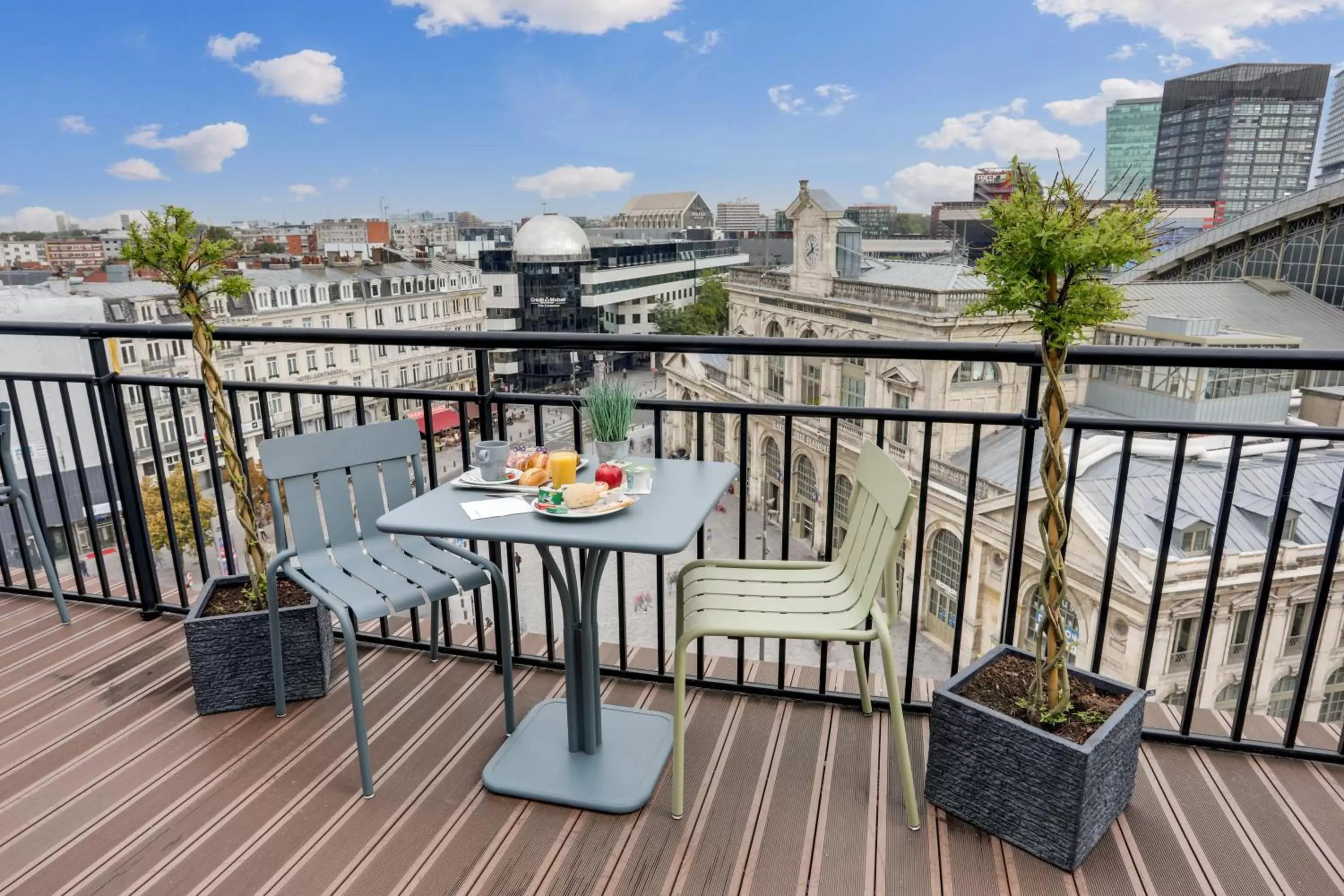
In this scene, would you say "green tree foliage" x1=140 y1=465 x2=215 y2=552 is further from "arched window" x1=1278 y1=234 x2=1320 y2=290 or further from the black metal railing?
"arched window" x1=1278 y1=234 x2=1320 y2=290

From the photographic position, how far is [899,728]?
1742 millimetres

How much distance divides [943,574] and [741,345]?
1684cm

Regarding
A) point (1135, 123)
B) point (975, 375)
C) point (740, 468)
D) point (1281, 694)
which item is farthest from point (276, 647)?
point (1135, 123)

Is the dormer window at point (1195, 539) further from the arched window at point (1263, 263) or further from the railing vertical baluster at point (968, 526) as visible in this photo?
the arched window at point (1263, 263)

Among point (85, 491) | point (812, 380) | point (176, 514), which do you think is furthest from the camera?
point (812, 380)

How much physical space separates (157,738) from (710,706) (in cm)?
157

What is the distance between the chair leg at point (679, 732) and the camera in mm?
1731

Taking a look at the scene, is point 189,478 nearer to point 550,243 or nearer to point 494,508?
point 494,508

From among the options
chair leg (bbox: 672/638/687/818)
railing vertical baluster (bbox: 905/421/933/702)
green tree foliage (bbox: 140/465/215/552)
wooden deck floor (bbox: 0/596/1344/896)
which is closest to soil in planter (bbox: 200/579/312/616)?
wooden deck floor (bbox: 0/596/1344/896)

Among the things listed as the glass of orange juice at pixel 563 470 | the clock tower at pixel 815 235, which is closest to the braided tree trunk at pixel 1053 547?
the glass of orange juice at pixel 563 470

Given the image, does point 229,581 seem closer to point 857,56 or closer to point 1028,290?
point 1028,290

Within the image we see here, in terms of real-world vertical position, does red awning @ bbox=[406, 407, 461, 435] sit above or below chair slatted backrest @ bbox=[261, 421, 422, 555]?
below

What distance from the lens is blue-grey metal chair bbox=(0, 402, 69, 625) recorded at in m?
2.74

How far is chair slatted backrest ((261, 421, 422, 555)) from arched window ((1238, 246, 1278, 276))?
35068 millimetres
